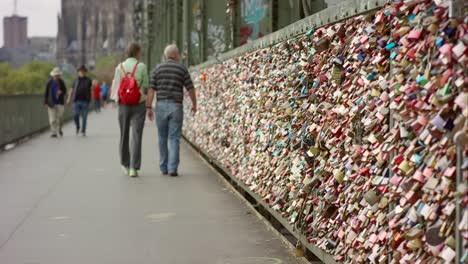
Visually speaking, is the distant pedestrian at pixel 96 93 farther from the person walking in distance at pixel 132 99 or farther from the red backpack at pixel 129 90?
the red backpack at pixel 129 90

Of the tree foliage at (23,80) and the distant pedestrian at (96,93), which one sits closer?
the tree foliage at (23,80)

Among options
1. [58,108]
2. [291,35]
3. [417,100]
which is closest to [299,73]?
[291,35]

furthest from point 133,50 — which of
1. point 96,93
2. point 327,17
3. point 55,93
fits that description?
point 96,93

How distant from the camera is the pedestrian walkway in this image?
249 inches

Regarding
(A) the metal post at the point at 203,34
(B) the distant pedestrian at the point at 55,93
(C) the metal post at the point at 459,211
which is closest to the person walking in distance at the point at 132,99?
(A) the metal post at the point at 203,34

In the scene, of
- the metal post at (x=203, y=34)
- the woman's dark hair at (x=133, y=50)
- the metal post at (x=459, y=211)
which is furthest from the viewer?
the metal post at (x=203, y=34)

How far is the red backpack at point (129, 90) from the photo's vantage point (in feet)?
40.1

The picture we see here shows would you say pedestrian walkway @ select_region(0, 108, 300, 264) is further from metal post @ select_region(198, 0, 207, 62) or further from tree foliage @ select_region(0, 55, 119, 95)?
tree foliage @ select_region(0, 55, 119, 95)

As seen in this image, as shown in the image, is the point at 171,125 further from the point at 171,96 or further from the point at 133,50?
the point at 133,50

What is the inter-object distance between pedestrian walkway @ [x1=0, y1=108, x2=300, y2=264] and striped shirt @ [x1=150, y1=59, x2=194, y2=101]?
3.72ft

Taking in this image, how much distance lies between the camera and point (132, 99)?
12.2 m

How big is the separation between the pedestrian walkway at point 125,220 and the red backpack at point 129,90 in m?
1.05

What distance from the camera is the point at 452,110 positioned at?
3.22 m

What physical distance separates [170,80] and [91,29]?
144465mm
